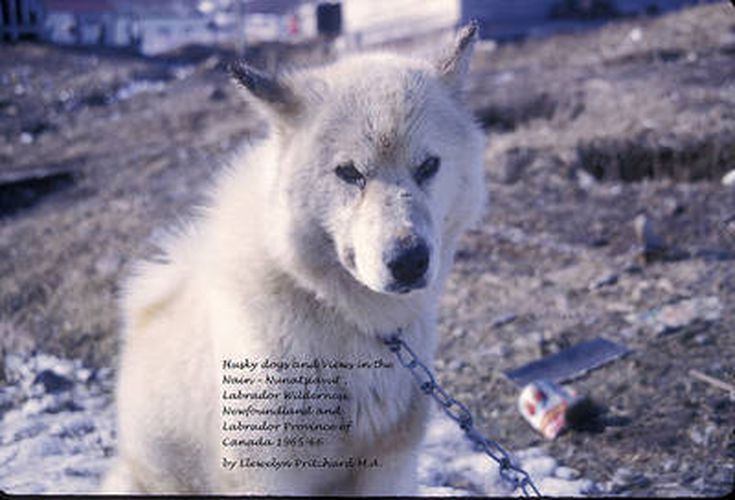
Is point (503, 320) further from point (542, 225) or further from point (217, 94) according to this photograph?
point (217, 94)

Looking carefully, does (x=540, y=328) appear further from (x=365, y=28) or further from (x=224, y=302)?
(x=365, y=28)

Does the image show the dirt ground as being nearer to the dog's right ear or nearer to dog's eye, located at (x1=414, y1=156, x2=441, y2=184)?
dog's eye, located at (x1=414, y1=156, x2=441, y2=184)

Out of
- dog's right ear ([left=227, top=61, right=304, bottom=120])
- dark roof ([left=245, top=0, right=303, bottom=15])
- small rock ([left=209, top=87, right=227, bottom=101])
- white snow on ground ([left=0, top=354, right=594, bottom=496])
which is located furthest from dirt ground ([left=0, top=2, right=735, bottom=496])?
dog's right ear ([left=227, top=61, right=304, bottom=120])

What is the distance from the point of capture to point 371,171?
145 cm

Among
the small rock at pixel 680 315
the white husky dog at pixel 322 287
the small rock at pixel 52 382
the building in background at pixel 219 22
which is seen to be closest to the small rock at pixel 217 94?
the building in background at pixel 219 22

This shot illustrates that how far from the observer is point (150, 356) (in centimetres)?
163

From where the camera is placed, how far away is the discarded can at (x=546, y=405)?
2244 millimetres

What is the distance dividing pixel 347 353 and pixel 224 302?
0.30m

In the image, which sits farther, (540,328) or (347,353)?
(540,328)

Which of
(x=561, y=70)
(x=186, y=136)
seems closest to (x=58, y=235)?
(x=186, y=136)

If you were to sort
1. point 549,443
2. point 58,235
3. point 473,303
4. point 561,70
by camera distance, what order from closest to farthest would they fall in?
point 549,443
point 473,303
point 58,235
point 561,70

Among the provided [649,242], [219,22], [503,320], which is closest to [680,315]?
[649,242]

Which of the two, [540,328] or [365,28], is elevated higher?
[365,28]

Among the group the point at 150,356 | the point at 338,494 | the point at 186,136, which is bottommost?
the point at 338,494
